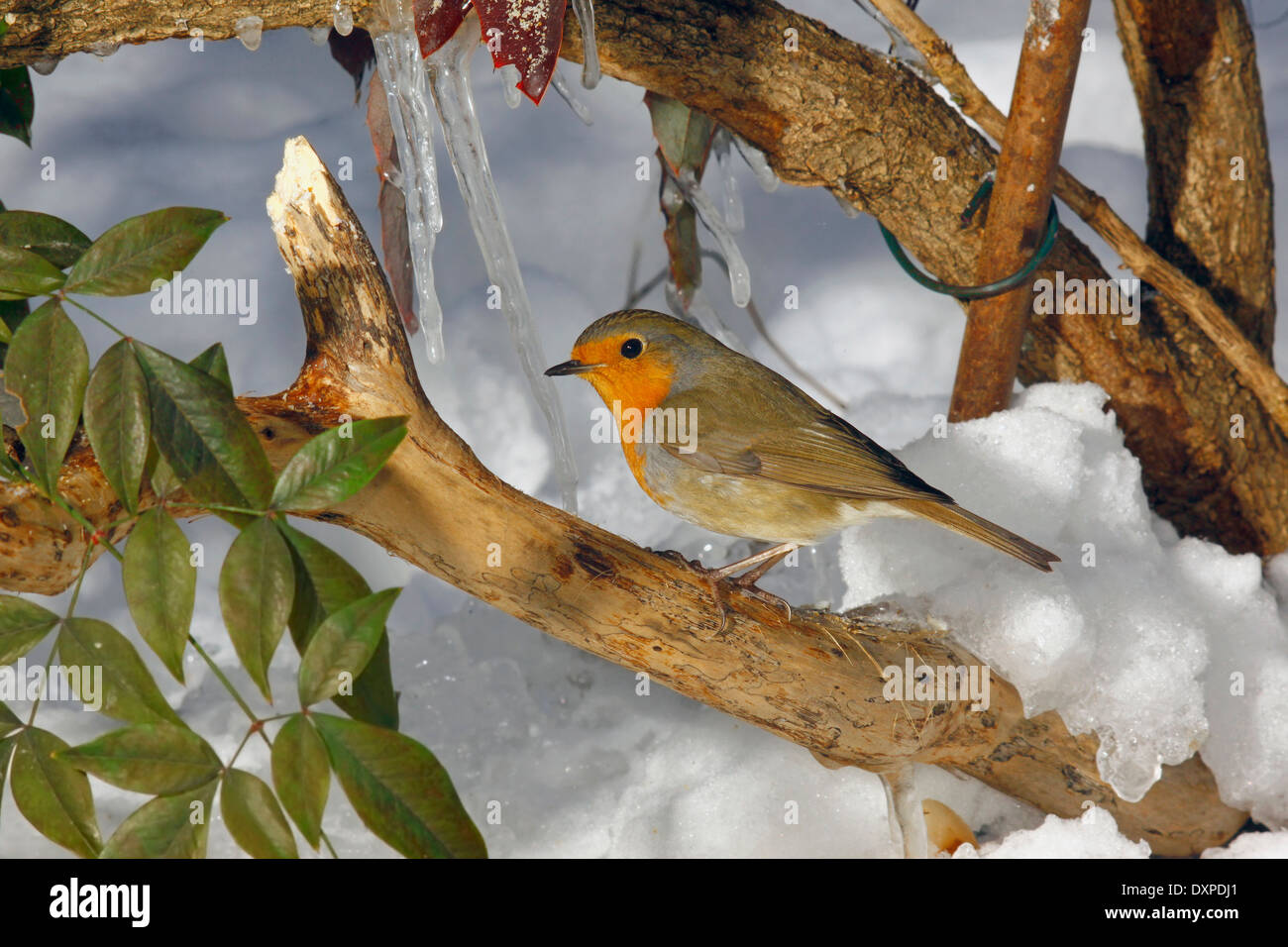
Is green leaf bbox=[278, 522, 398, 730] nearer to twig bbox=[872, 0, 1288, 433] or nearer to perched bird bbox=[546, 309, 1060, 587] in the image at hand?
perched bird bbox=[546, 309, 1060, 587]

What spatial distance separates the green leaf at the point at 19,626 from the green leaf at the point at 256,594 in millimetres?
182

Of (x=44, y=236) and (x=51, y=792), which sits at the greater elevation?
(x=44, y=236)

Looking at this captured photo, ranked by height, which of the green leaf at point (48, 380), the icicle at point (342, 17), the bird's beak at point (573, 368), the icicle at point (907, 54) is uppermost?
the icicle at point (907, 54)

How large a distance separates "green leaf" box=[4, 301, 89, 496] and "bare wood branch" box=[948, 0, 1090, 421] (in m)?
1.37

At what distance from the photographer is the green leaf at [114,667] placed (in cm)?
95

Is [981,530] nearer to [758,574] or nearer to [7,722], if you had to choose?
[758,574]

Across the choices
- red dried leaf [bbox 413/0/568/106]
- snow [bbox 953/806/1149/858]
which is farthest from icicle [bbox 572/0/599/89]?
snow [bbox 953/806/1149/858]

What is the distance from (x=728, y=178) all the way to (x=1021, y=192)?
2.05ft

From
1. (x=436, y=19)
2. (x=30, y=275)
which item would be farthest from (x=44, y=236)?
(x=436, y=19)

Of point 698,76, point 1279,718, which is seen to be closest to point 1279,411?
point 1279,718

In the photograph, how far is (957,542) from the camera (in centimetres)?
171

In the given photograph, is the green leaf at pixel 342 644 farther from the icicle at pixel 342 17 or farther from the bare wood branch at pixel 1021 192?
the bare wood branch at pixel 1021 192

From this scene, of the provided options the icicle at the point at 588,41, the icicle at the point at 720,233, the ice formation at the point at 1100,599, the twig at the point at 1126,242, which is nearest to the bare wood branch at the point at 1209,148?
the twig at the point at 1126,242

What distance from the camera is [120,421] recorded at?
0.93 metres
